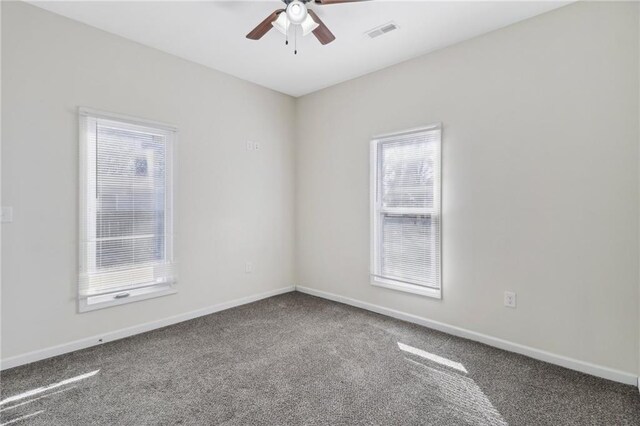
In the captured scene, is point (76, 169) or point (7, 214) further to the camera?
point (76, 169)

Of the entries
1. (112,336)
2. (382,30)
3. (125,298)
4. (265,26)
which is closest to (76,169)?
(125,298)

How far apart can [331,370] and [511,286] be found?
1.70 metres

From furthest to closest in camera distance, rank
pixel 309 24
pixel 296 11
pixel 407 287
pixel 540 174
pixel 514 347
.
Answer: pixel 407 287, pixel 514 347, pixel 540 174, pixel 309 24, pixel 296 11

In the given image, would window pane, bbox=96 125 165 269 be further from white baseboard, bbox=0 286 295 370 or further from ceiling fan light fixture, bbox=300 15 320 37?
ceiling fan light fixture, bbox=300 15 320 37

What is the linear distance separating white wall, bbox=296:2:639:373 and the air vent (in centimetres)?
64

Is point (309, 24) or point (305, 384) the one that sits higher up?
point (309, 24)

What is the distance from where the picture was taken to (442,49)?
316cm

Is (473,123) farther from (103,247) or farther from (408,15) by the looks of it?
(103,247)

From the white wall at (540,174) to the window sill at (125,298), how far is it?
2.39 m

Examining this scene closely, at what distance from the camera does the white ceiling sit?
8.34 ft

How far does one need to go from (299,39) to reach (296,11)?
0.88 metres

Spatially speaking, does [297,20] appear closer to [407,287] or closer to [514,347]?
[407,287]

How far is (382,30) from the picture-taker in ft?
9.39

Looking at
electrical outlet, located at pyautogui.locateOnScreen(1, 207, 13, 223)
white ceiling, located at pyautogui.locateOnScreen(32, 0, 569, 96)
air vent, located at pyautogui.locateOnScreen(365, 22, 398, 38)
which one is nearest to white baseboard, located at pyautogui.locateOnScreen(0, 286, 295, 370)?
electrical outlet, located at pyautogui.locateOnScreen(1, 207, 13, 223)
